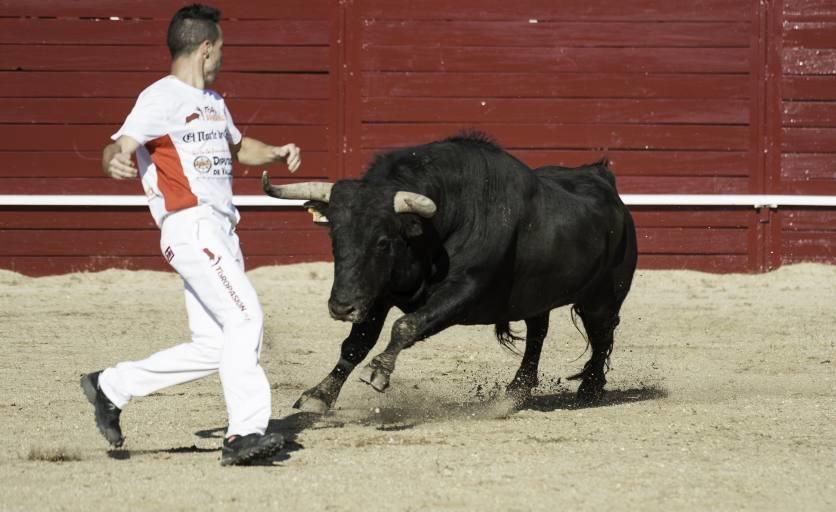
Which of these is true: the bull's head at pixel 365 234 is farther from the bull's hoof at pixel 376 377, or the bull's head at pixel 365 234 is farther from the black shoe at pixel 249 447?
the black shoe at pixel 249 447

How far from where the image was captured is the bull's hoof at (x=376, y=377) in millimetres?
5547

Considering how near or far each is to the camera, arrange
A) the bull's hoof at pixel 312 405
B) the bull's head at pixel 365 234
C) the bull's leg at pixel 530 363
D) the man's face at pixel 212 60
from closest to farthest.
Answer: the man's face at pixel 212 60 < the bull's head at pixel 365 234 < the bull's hoof at pixel 312 405 < the bull's leg at pixel 530 363

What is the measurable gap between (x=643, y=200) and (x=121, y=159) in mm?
7567

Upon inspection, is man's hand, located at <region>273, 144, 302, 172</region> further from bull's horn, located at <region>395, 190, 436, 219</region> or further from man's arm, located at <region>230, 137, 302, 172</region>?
bull's horn, located at <region>395, 190, 436, 219</region>

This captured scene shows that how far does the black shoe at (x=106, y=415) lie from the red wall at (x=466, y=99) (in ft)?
21.2

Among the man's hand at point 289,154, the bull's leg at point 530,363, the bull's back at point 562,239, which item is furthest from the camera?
the bull's leg at point 530,363

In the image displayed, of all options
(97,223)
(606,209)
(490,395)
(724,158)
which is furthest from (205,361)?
(724,158)

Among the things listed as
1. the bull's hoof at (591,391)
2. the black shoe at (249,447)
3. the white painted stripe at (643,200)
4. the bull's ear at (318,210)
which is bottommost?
the bull's hoof at (591,391)

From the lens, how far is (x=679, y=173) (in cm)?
1172

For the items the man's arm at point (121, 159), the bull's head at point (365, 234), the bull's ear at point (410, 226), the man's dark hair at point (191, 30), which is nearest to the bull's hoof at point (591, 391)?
the bull's head at point (365, 234)

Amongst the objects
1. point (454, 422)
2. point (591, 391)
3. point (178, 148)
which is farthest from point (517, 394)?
point (178, 148)

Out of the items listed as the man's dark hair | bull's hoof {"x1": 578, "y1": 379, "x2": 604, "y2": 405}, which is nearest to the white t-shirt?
the man's dark hair

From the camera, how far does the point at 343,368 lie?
6043 millimetres

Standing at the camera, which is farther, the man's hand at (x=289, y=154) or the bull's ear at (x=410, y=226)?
the bull's ear at (x=410, y=226)
